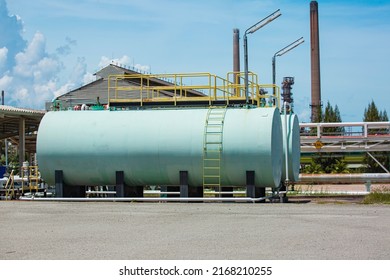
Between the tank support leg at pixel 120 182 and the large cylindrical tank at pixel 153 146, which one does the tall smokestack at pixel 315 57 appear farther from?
the tank support leg at pixel 120 182

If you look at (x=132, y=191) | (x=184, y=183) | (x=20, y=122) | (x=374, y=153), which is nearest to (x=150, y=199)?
(x=184, y=183)

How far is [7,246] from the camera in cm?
1192

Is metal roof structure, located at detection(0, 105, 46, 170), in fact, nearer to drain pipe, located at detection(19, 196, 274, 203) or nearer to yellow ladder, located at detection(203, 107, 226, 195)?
drain pipe, located at detection(19, 196, 274, 203)

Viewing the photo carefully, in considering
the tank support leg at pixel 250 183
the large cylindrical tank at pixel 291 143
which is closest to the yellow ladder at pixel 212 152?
the tank support leg at pixel 250 183

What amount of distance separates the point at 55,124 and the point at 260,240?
14798mm

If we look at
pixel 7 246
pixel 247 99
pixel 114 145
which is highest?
pixel 247 99

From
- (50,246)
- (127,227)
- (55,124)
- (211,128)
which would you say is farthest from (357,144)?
(50,246)

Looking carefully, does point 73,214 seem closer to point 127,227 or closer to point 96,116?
point 127,227

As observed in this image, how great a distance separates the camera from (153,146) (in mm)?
23688

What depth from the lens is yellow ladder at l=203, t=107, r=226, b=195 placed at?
23016 millimetres

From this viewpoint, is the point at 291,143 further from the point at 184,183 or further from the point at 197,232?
the point at 197,232

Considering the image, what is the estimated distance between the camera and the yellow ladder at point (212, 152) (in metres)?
23.0

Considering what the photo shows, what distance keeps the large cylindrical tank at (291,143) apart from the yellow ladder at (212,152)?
3612 millimetres

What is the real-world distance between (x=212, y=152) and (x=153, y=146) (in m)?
2.19
